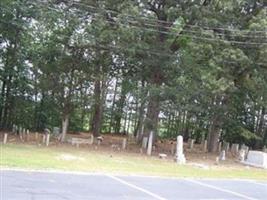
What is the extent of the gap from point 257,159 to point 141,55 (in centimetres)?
750

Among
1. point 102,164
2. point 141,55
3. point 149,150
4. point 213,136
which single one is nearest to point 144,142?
point 149,150

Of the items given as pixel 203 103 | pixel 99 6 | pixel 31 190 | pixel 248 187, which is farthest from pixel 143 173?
pixel 99 6

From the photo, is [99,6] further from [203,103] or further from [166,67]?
[203,103]

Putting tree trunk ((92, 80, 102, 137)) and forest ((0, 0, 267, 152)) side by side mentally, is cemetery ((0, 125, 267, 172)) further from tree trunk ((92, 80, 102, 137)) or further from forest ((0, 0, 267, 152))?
tree trunk ((92, 80, 102, 137))

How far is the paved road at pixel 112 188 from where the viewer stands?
10188 mm

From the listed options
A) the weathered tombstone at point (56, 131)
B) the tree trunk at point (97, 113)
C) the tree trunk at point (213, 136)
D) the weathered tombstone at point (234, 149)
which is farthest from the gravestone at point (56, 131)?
the weathered tombstone at point (234, 149)

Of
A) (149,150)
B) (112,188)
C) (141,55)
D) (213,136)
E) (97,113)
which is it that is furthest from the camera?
(97,113)

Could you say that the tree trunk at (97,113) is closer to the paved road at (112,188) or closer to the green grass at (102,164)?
the green grass at (102,164)

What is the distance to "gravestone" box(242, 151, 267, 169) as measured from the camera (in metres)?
22.7

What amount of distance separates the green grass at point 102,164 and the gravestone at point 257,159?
1.10 meters

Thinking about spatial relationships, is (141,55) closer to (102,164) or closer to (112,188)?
(102,164)

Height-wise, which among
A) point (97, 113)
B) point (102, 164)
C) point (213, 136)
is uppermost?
point (97, 113)

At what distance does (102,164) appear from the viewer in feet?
55.9

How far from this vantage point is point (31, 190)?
1027 centimetres
